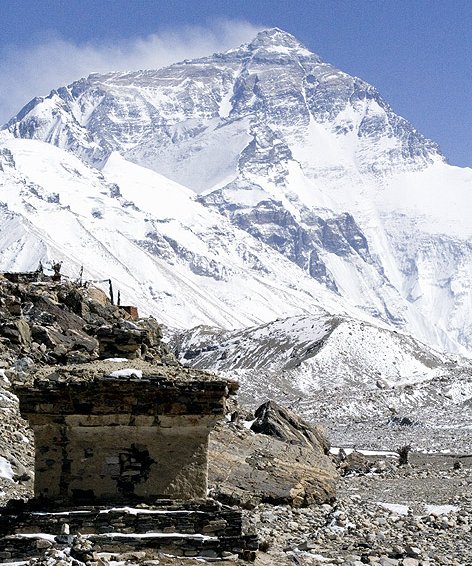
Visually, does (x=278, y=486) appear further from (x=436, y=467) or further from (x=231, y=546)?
(x=436, y=467)

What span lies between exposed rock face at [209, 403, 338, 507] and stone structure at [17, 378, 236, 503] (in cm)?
849

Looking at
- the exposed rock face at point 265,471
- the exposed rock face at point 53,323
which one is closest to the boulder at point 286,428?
the exposed rock face at point 53,323

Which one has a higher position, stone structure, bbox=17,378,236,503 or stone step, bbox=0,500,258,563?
stone structure, bbox=17,378,236,503

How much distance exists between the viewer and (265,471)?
79.3 ft

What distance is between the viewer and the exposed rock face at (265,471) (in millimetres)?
22938

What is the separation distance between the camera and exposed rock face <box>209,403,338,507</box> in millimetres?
22938

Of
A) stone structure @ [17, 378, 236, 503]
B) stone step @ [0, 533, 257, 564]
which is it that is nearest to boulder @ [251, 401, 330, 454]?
stone structure @ [17, 378, 236, 503]

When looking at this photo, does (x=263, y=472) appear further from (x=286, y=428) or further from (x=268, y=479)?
(x=286, y=428)

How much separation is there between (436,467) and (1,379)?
1993 centimetres

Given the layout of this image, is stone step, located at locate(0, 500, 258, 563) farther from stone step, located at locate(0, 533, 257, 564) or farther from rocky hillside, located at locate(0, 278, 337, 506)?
rocky hillside, located at locate(0, 278, 337, 506)

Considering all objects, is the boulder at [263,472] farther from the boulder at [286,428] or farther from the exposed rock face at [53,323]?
the boulder at [286,428]

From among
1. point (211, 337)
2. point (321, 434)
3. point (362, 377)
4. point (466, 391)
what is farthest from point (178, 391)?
point (211, 337)

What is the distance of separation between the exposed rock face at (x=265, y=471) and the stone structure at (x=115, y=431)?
27.9ft

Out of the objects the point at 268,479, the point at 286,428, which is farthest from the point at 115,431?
the point at 286,428
